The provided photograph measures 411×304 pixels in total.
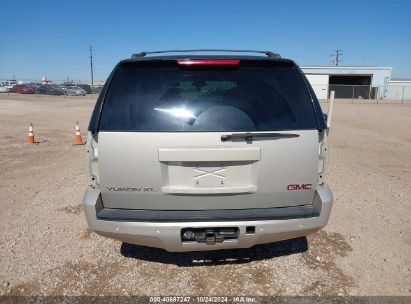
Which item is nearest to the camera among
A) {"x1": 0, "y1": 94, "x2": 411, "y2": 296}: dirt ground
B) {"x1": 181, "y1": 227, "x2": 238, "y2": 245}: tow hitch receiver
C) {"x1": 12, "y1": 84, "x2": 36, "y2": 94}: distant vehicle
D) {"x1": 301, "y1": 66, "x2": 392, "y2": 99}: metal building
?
{"x1": 181, "y1": 227, "x2": 238, "y2": 245}: tow hitch receiver

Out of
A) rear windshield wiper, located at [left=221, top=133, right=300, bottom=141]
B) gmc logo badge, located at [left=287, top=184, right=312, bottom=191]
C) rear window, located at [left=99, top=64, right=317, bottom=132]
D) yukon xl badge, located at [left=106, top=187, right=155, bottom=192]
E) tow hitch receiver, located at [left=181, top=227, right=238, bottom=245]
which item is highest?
rear window, located at [left=99, top=64, right=317, bottom=132]

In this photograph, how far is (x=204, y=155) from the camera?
2387 millimetres

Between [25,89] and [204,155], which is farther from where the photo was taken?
[25,89]

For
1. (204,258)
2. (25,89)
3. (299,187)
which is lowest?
(204,258)

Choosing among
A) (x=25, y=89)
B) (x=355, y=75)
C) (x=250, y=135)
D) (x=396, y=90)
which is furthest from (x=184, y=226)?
(x=396, y=90)

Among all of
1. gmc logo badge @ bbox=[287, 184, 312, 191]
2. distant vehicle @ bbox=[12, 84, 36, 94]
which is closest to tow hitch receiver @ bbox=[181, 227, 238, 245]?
gmc logo badge @ bbox=[287, 184, 312, 191]

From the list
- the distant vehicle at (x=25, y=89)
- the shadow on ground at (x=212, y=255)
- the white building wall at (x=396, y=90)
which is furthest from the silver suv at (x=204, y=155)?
the white building wall at (x=396, y=90)

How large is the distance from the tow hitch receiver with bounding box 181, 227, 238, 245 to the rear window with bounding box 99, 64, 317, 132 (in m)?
0.82

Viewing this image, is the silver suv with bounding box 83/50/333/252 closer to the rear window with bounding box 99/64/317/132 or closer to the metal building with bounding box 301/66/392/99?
the rear window with bounding box 99/64/317/132

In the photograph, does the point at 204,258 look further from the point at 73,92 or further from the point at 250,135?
the point at 73,92

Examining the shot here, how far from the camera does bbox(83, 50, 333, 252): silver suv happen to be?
2.41m

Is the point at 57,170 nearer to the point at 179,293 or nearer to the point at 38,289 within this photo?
the point at 38,289

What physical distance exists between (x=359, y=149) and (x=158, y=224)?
27.6 feet

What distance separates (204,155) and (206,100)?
1.58 ft
